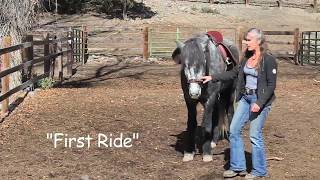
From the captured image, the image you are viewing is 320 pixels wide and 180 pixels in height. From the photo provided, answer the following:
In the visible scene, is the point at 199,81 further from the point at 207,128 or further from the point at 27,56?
the point at 27,56

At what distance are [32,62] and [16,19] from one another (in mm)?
944

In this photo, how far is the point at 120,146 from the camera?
7.05 meters

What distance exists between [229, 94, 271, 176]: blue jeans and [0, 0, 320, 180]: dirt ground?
0.29m

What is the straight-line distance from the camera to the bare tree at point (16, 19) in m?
10.5

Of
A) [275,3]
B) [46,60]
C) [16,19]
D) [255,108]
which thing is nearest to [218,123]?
[255,108]

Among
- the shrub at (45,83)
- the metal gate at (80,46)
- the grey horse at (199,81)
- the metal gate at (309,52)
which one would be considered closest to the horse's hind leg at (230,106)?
the grey horse at (199,81)

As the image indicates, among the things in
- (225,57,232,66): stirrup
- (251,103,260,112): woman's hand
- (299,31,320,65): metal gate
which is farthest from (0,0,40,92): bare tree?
(299,31,320,65): metal gate

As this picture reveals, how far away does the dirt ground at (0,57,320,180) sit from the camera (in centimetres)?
598

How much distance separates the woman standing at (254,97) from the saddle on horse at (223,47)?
2.70ft

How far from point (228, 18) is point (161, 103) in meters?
28.9

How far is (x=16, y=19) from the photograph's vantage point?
10.7m

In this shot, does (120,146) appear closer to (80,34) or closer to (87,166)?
(87,166)

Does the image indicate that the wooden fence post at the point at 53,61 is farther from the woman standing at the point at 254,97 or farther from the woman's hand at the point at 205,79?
the woman standing at the point at 254,97

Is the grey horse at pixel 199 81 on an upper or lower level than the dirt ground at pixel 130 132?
upper
